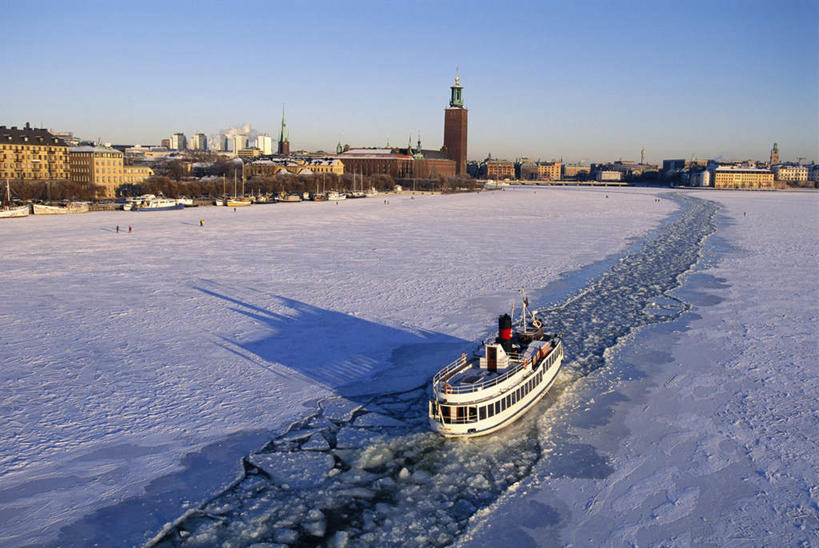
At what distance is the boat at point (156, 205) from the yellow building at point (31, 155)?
2406 cm

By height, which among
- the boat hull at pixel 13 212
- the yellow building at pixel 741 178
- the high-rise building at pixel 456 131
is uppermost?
the high-rise building at pixel 456 131

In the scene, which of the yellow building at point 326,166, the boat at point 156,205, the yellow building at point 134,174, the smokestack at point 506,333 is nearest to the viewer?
the smokestack at point 506,333

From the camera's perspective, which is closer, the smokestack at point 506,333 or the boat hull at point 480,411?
the boat hull at point 480,411

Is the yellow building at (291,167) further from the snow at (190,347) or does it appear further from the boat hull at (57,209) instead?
the snow at (190,347)

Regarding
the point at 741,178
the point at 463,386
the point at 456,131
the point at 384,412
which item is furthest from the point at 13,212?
the point at 741,178

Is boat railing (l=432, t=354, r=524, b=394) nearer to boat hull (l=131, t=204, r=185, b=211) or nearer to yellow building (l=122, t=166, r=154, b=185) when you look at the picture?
boat hull (l=131, t=204, r=185, b=211)

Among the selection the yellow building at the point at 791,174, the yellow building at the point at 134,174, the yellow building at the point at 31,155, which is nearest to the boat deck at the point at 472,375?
the yellow building at the point at 31,155

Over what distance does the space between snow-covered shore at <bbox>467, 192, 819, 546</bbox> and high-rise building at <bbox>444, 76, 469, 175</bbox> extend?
142 metres

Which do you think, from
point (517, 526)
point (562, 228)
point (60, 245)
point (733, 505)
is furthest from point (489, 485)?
point (562, 228)

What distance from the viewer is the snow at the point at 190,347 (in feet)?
27.5

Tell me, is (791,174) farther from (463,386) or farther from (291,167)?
(463,386)

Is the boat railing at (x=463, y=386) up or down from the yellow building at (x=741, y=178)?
down

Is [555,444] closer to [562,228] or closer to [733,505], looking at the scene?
[733,505]

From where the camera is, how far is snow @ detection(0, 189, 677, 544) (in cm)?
839
